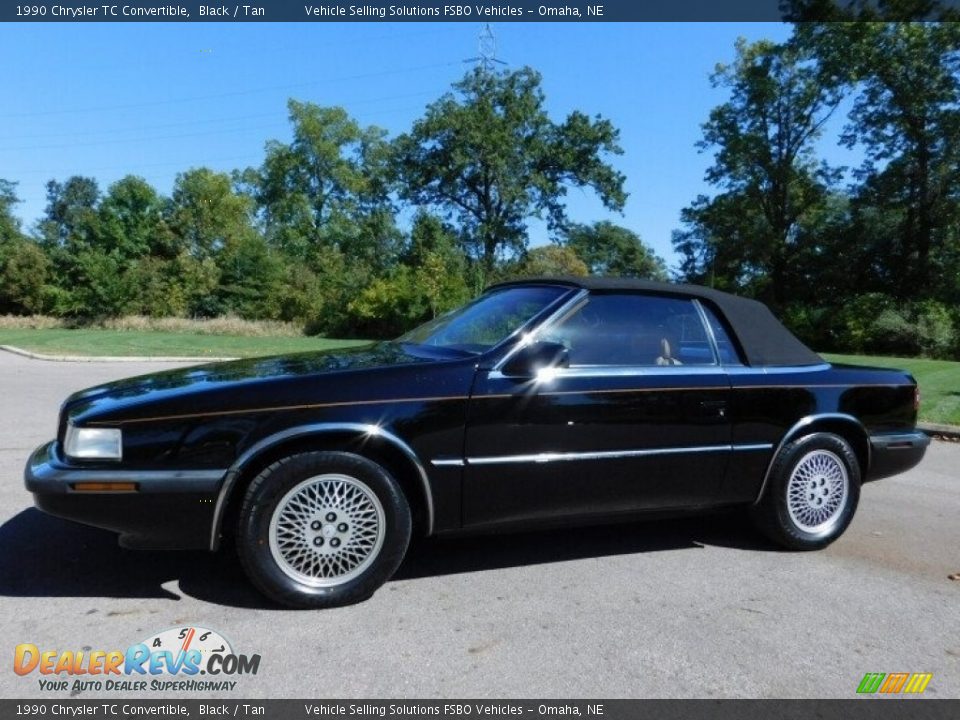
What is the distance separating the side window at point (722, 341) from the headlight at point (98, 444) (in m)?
3.20

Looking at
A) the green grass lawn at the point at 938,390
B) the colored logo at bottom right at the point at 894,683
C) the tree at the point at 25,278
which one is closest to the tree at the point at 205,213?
the tree at the point at 25,278

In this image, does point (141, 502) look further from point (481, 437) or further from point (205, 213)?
point (205, 213)

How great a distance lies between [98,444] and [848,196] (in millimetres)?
42465

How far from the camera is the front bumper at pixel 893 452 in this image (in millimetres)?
4773

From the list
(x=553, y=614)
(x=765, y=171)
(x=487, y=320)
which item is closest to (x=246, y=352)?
(x=487, y=320)

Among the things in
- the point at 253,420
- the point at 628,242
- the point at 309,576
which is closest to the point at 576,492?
the point at 309,576

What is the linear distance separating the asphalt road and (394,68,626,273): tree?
43945mm

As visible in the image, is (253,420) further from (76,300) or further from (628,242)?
(628,242)

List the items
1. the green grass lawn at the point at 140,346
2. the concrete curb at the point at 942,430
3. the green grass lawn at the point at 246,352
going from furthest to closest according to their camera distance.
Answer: the green grass lawn at the point at 140,346 < the green grass lawn at the point at 246,352 < the concrete curb at the point at 942,430

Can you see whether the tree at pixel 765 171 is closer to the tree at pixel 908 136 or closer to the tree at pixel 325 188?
the tree at pixel 908 136

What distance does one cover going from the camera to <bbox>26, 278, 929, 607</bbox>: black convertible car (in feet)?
11.0

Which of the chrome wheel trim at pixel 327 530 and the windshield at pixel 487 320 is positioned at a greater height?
the windshield at pixel 487 320

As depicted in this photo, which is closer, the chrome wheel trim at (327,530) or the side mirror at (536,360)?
the chrome wheel trim at (327,530)
